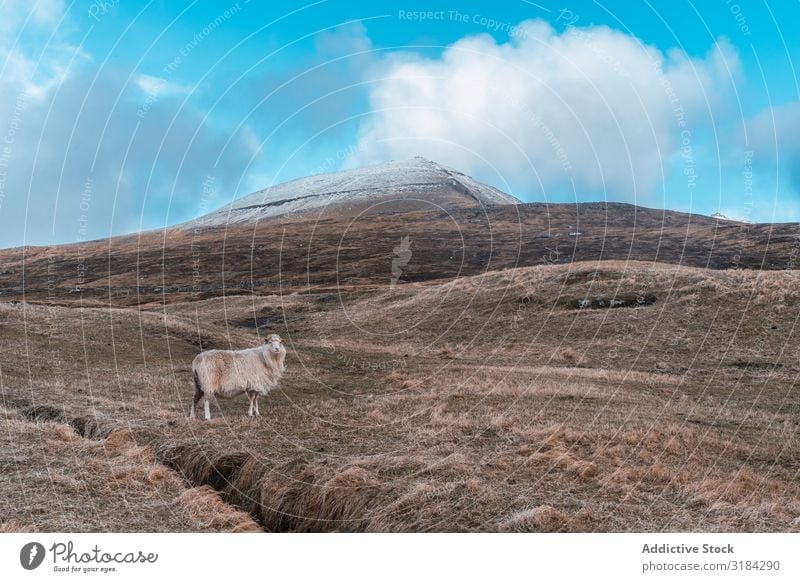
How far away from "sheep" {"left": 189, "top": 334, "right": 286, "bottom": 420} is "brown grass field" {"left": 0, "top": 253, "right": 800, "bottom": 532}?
0.74m

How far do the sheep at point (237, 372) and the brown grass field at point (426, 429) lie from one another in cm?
74

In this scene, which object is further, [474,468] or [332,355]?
[332,355]

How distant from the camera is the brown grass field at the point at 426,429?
34.8 ft

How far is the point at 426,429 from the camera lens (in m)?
15.8

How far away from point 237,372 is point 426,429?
6.32 metres

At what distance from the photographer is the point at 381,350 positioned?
36.4m

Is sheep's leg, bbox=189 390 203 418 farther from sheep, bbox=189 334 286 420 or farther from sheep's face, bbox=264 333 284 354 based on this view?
sheep's face, bbox=264 333 284 354

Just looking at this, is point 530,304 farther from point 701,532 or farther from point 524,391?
point 701,532

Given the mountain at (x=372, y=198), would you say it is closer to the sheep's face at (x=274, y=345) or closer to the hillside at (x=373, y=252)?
the hillside at (x=373, y=252)

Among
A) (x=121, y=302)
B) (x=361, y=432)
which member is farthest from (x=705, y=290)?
(x=121, y=302)

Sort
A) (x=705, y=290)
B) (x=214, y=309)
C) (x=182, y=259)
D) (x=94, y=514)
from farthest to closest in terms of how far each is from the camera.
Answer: (x=182, y=259) < (x=214, y=309) < (x=705, y=290) < (x=94, y=514)

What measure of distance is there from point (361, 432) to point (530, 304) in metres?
31.6

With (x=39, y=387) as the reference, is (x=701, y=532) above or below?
below

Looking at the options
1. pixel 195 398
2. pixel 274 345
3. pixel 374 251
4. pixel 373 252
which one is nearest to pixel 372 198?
pixel 374 251
